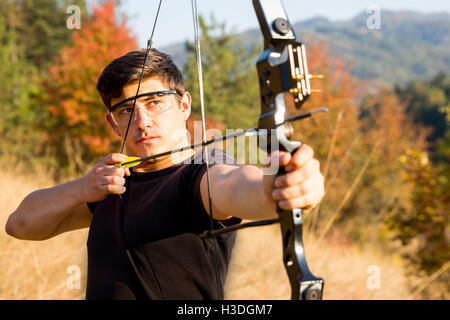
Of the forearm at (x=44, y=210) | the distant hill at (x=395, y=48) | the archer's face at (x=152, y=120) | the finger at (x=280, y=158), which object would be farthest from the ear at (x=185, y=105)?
the distant hill at (x=395, y=48)

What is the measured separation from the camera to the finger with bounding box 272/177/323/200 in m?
0.93

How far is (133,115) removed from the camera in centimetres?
148

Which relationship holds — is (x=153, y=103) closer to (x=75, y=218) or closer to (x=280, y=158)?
(x=75, y=218)

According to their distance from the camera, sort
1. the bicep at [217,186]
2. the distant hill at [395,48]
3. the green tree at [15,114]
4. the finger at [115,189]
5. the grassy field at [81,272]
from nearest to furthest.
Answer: the bicep at [217,186] < the finger at [115,189] < the grassy field at [81,272] < the green tree at [15,114] < the distant hill at [395,48]

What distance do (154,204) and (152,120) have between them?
0.29 m

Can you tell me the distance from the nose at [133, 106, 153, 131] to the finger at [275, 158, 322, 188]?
62 cm

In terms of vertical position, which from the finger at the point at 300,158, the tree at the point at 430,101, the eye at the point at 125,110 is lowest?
the tree at the point at 430,101

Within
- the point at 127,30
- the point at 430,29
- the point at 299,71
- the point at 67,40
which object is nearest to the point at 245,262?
the point at 299,71

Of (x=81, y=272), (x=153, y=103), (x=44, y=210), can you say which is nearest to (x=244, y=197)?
(x=153, y=103)

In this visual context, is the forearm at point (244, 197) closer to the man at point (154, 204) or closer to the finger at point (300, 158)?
the man at point (154, 204)

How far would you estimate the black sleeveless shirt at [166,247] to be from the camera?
1272mm

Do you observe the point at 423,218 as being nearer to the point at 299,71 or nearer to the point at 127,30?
the point at 299,71

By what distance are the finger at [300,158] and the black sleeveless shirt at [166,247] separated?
1.23 ft
